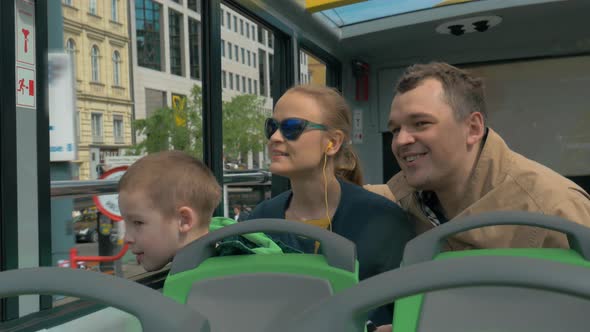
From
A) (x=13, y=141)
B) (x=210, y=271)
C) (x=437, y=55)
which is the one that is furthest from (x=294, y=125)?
(x=437, y=55)

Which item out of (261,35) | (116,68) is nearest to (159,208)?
(261,35)

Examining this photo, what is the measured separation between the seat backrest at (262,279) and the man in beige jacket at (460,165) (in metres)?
0.64

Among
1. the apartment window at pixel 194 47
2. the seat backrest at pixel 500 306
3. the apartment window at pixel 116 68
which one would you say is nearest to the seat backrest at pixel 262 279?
the seat backrest at pixel 500 306

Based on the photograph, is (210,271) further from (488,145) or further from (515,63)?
(515,63)

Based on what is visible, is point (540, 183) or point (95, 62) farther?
point (95, 62)

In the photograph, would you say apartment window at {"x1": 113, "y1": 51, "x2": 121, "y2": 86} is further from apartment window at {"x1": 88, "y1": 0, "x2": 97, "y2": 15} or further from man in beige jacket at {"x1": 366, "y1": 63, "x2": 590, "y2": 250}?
man in beige jacket at {"x1": 366, "y1": 63, "x2": 590, "y2": 250}

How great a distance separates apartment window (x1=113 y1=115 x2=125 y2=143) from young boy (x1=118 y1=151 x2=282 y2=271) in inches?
251

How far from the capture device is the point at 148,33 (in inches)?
276

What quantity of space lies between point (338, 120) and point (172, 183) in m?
0.70

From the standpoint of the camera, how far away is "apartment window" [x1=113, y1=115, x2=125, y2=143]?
754 centimetres

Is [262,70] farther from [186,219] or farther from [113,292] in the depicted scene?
[113,292]

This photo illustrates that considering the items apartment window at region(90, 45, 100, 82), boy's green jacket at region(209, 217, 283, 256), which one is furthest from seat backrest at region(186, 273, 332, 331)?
apartment window at region(90, 45, 100, 82)

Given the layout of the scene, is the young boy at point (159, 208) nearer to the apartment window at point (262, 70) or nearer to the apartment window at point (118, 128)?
the apartment window at point (262, 70)

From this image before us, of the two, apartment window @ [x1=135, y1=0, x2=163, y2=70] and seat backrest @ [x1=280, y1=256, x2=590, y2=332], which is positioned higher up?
apartment window @ [x1=135, y1=0, x2=163, y2=70]
